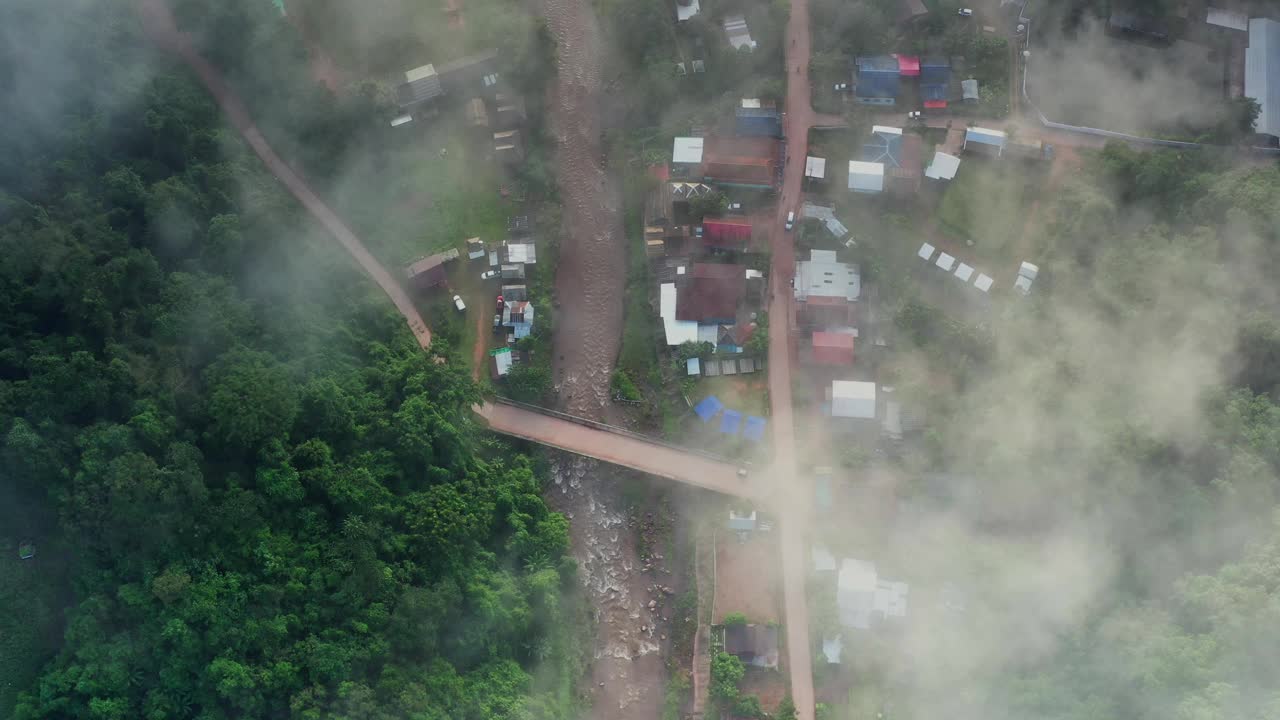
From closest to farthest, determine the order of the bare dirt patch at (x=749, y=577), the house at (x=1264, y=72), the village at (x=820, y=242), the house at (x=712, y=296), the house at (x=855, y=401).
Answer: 1. the bare dirt patch at (x=749, y=577)
2. the house at (x=855, y=401)
3. the village at (x=820, y=242)
4. the house at (x=1264, y=72)
5. the house at (x=712, y=296)

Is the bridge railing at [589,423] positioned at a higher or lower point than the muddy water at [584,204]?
lower

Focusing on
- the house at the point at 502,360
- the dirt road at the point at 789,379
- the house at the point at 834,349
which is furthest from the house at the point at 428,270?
the house at the point at 834,349

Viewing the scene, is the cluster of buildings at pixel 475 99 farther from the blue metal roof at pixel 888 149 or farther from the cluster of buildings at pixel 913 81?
the blue metal roof at pixel 888 149

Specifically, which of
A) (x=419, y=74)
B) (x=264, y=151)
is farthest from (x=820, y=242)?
(x=264, y=151)

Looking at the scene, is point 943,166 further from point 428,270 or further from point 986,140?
point 428,270

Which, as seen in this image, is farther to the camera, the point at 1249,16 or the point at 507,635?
the point at 1249,16

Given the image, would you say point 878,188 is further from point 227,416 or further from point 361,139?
point 227,416

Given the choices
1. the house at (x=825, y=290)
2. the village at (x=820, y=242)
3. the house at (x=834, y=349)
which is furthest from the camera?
the house at (x=825, y=290)

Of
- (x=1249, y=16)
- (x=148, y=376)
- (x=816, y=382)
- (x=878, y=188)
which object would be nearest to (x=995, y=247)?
(x=878, y=188)
